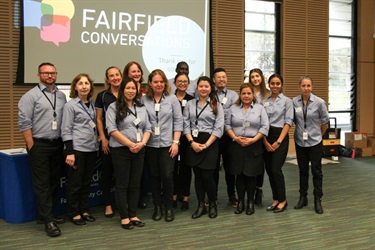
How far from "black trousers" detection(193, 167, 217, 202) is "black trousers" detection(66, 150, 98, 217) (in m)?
1.08

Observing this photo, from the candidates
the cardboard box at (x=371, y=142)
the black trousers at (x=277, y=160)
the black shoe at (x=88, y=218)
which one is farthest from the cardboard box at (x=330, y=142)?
the black shoe at (x=88, y=218)

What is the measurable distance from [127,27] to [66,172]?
322cm

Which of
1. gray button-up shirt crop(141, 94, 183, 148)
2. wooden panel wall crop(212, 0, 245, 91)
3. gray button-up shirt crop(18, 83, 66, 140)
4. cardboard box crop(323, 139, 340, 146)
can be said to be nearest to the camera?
gray button-up shirt crop(18, 83, 66, 140)

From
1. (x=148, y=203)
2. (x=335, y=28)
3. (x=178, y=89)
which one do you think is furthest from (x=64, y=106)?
(x=335, y=28)

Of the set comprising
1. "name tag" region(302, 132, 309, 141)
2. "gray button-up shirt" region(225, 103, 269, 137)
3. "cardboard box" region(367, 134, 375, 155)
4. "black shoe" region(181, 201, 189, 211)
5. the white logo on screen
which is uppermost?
the white logo on screen

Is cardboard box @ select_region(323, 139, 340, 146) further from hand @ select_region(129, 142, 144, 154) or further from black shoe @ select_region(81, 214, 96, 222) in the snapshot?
black shoe @ select_region(81, 214, 96, 222)

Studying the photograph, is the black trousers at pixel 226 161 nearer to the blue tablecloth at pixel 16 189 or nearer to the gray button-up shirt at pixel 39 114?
the gray button-up shirt at pixel 39 114

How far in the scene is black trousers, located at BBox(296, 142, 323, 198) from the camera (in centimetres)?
403

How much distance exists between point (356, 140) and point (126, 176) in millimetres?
6173

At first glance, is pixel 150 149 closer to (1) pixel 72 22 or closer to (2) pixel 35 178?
(2) pixel 35 178

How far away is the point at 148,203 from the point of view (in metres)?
4.38

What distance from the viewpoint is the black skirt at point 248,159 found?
386cm

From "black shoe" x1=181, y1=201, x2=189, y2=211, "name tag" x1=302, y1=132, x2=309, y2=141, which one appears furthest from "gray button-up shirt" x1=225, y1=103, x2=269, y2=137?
"black shoe" x1=181, y1=201, x2=189, y2=211

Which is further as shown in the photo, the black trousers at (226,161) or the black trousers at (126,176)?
the black trousers at (226,161)
